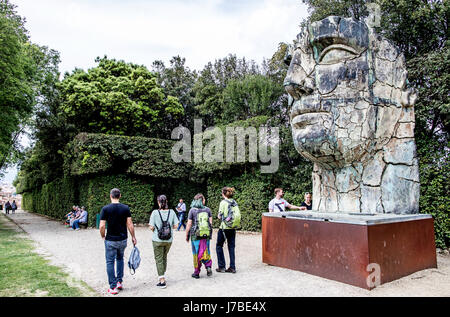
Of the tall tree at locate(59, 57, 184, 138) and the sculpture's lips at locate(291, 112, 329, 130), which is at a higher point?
the tall tree at locate(59, 57, 184, 138)

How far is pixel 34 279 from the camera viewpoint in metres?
5.88

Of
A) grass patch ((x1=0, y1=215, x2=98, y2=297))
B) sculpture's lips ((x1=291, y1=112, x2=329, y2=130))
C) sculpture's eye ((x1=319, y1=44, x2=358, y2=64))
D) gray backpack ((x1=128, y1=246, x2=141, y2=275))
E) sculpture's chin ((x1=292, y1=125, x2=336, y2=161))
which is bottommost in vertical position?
grass patch ((x1=0, y1=215, x2=98, y2=297))

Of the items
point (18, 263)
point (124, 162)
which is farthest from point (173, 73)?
point (18, 263)

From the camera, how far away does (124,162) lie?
16562 mm

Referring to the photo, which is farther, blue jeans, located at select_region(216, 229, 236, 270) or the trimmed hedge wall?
the trimmed hedge wall

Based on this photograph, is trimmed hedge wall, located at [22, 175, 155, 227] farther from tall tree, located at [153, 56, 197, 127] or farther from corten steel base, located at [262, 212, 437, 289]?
corten steel base, located at [262, 212, 437, 289]

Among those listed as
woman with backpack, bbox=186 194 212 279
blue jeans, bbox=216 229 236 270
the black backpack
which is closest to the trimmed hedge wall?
blue jeans, bbox=216 229 236 270

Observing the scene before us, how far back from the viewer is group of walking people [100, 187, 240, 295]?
16.3 feet

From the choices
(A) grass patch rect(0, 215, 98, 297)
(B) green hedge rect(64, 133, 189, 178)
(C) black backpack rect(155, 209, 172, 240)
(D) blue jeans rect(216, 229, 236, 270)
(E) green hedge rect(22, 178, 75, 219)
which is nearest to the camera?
(A) grass patch rect(0, 215, 98, 297)

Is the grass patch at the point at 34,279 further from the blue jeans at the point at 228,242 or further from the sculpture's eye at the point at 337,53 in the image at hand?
the sculpture's eye at the point at 337,53

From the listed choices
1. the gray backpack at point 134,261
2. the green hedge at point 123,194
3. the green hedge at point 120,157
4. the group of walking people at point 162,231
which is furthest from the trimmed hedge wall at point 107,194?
the gray backpack at point 134,261

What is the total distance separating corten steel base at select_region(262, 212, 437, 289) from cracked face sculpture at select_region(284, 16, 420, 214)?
61cm

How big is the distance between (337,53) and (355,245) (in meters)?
3.59

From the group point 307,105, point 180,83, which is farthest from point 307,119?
point 180,83
